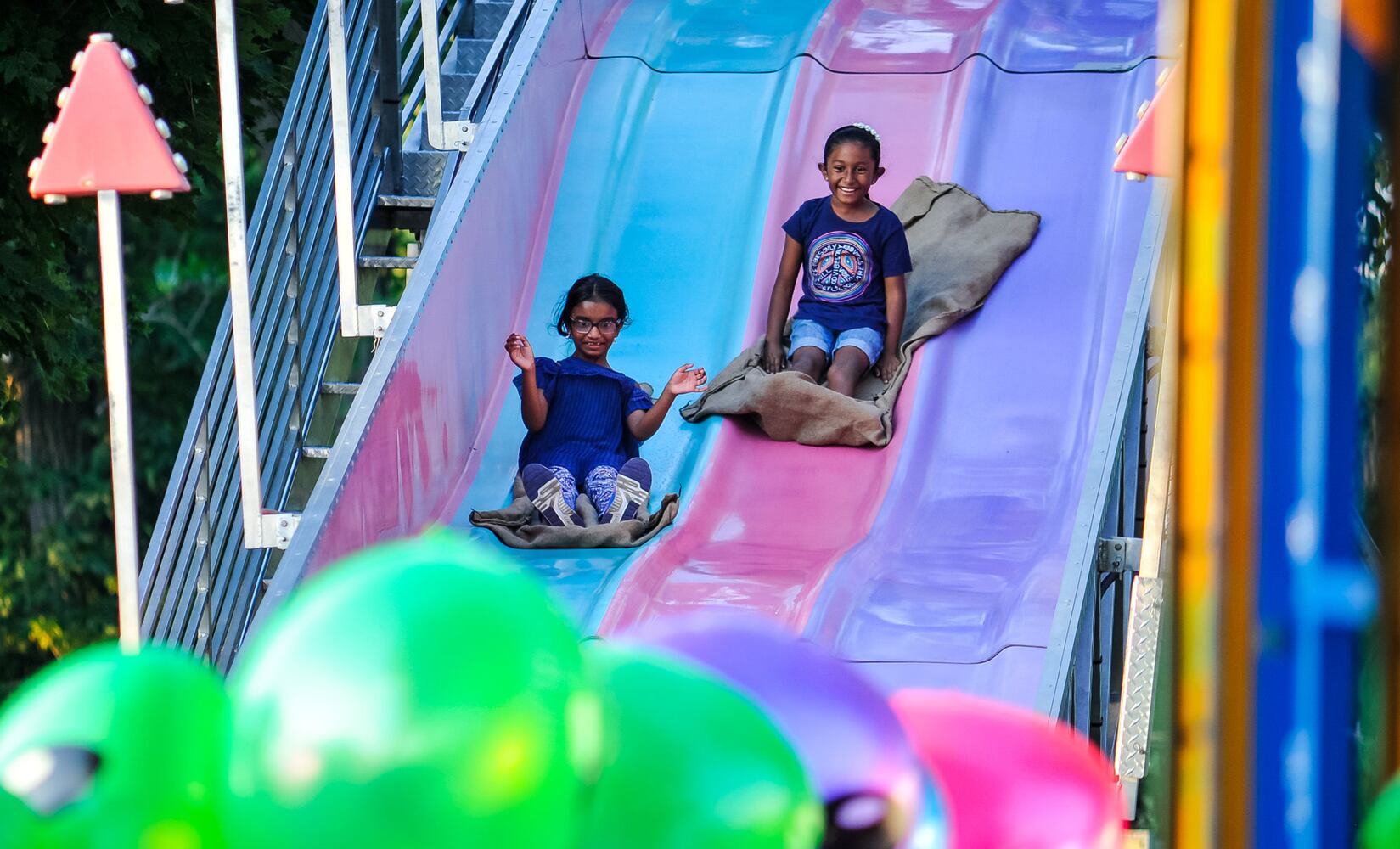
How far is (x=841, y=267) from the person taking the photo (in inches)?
206

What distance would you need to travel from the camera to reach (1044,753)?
1.95 m

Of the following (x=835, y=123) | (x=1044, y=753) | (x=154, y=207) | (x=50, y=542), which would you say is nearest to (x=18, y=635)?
(x=50, y=542)

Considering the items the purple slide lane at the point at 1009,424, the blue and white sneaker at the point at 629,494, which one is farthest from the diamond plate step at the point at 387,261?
the purple slide lane at the point at 1009,424

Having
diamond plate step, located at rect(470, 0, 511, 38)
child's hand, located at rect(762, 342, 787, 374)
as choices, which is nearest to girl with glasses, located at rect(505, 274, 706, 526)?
child's hand, located at rect(762, 342, 787, 374)

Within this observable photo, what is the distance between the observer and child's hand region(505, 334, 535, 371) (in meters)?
4.64

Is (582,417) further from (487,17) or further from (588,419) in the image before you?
(487,17)

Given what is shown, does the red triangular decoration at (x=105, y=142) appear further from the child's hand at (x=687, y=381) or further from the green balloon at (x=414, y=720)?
the green balloon at (x=414, y=720)

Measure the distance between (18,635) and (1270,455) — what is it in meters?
11.6

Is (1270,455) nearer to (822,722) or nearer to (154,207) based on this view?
(822,722)

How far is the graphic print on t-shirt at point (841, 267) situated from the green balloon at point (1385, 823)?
4.02 meters

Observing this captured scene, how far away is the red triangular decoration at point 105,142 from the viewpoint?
3.15m

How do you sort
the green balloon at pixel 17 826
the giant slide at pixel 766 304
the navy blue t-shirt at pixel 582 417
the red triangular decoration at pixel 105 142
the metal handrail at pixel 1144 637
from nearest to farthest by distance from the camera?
the green balloon at pixel 17 826 < the red triangular decoration at pixel 105 142 < the metal handrail at pixel 1144 637 < the giant slide at pixel 766 304 < the navy blue t-shirt at pixel 582 417

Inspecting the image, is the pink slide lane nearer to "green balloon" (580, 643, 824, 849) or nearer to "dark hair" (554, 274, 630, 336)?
"dark hair" (554, 274, 630, 336)

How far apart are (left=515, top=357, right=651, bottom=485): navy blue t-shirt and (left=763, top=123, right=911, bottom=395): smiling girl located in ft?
1.61
